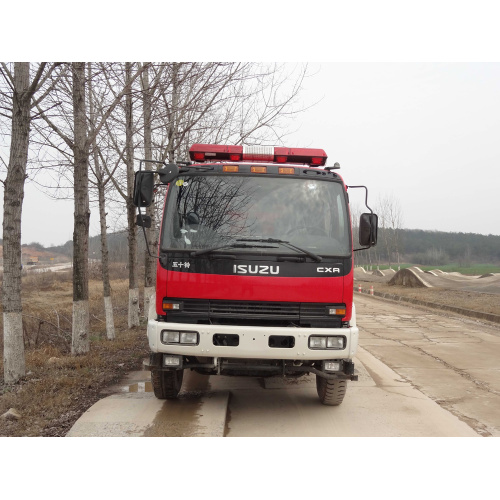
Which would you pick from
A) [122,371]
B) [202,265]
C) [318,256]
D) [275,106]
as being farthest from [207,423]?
[275,106]

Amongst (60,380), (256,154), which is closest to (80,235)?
(60,380)

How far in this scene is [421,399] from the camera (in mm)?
6129

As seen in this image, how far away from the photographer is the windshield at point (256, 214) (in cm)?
506

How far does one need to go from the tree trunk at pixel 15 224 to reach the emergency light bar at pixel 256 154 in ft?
8.09

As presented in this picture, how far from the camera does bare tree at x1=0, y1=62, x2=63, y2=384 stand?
648cm

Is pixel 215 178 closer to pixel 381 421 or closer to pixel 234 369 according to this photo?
pixel 234 369

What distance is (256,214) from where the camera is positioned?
5156 millimetres

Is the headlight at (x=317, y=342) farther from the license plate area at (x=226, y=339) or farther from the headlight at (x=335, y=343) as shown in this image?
the license plate area at (x=226, y=339)

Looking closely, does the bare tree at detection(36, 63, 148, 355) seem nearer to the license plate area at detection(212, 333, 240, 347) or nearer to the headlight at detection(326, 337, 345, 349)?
the license plate area at detection(212, 333, 240, 347)

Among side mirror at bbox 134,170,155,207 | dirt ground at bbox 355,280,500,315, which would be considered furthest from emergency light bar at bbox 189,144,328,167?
dirt ground at bbox 355,280,500,315

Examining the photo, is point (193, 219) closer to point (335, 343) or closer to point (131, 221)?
point (335, 343)

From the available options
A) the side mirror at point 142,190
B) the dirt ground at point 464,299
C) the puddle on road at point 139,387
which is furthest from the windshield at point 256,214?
the dirt ground at point 464,299

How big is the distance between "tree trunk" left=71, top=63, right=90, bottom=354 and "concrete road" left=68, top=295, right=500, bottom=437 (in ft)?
5.01

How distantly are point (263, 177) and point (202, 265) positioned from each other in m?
1.18
